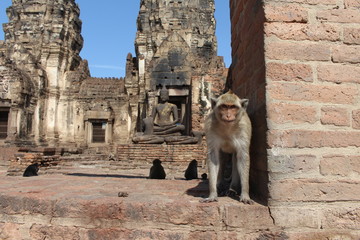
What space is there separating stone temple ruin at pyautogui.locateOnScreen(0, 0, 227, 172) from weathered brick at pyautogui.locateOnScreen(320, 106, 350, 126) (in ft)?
51.7

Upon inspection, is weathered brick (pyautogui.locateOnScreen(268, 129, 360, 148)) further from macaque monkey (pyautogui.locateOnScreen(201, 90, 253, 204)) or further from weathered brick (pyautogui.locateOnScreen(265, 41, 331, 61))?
weathered brick (pyautogui.locateOnScreen(265, 41, 331, 61))

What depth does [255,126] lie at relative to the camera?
2.79 m

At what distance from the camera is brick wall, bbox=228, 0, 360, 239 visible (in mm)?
2311

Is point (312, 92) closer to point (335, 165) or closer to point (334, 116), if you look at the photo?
point (334, 116)

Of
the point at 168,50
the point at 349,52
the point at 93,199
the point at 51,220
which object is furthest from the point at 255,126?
the point at 168,50

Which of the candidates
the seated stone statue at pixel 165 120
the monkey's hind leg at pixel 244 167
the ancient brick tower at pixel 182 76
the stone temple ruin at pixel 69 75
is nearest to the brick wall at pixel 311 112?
the monkey's hind leg at pixel 244 167

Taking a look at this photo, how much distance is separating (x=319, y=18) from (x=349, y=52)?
39 centimetres

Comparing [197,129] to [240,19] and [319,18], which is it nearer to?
[240,19]

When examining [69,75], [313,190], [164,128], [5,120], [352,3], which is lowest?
[313,190]

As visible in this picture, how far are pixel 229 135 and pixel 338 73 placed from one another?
1.05 m

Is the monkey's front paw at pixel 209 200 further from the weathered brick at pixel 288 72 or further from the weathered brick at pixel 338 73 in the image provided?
the weathered brick at pixel 338 73

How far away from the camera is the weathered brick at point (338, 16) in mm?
2555

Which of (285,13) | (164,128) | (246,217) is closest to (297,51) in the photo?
(285,13)

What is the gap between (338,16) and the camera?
101 inches
